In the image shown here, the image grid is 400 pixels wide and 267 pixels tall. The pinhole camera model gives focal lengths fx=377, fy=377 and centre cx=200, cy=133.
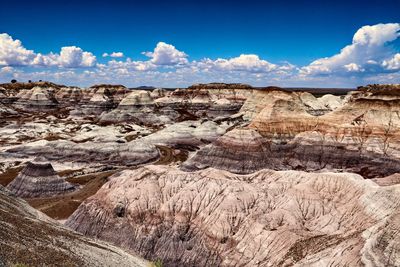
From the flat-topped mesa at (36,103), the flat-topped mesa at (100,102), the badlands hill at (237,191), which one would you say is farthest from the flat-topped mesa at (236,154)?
the flat-topped mesa at (36,103)

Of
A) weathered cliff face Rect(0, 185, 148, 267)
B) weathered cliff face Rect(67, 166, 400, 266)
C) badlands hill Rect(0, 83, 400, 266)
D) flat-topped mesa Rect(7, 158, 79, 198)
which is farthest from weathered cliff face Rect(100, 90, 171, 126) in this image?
weathered cliff face Rect(0, 185, 148, 267)

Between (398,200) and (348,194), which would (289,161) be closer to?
(348,194)

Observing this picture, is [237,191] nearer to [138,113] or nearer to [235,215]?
[235,215]

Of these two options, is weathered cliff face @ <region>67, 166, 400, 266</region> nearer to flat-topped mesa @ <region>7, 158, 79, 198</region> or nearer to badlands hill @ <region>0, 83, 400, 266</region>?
badlands hill @ <region>0, 83, 400, 266</region>

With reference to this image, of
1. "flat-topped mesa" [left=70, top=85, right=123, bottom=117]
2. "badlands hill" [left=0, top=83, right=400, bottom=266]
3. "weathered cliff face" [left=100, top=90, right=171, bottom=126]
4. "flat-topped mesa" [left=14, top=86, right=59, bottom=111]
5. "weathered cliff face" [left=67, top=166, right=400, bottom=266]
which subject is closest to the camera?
"badlands hill" [left=0, top=83, right=400, bottom=266]

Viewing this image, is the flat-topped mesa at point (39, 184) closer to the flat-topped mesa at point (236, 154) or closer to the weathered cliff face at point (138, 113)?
the flat-topped mesa at point (236, 154)

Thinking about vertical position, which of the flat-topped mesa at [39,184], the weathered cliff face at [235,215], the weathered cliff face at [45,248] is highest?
the weathered cliff face at [45,248]
